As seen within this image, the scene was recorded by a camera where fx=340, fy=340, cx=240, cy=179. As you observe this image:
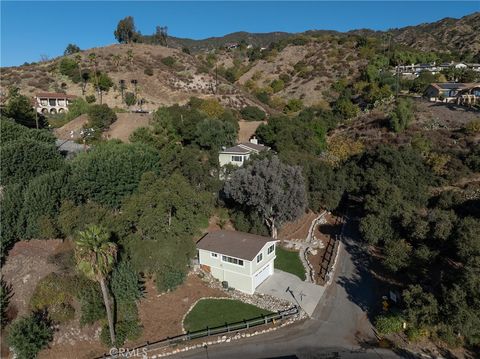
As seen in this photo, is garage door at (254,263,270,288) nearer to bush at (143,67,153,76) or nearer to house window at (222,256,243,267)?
house window at (222,256,243,267)

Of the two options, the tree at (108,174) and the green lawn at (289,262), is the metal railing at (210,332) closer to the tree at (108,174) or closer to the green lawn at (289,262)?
the green lawn at (289,262)

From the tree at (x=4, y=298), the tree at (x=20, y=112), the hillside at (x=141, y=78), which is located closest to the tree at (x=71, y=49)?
the hillside at (x=141, y=78)

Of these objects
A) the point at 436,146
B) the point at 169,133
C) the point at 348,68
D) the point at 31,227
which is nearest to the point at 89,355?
the point at 31,227

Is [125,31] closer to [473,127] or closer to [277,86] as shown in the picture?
[277,86]

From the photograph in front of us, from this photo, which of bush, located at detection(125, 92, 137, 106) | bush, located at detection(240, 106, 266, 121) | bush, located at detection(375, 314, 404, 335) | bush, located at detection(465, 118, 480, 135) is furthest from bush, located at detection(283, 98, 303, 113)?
bush, located at detection(375, 314, 404, 335)

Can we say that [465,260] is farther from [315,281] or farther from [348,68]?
[348,68]

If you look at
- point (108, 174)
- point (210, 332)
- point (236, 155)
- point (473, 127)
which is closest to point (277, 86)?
point (473, 127)
